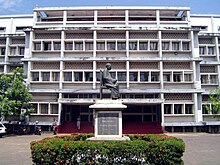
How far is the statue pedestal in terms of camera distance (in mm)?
10109

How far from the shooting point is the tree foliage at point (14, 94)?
23062 mm

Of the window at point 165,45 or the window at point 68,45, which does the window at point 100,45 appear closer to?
the window at point 68,45

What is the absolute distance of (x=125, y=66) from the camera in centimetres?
2873

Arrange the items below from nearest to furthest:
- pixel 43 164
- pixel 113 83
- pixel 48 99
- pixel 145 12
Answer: pixel 43 164
pixel 113 83
pixel 48 99
pixel 145 12

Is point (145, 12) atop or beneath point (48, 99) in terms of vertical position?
atop

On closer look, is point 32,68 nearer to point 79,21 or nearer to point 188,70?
point 79,21

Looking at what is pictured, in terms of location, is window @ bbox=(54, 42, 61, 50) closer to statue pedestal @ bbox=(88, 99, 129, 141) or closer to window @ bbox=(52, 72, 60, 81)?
window @ bbox=(52, 72, 60, 81)

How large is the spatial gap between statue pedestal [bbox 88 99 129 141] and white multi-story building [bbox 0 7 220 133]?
55.8 ft

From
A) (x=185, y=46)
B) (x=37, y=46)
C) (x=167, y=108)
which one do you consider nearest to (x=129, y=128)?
(x=167, y=108)

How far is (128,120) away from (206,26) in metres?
16.7

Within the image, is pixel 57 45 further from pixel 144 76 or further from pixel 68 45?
pixel 144 76

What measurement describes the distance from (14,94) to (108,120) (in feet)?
54.8

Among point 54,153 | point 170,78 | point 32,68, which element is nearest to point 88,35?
point 32,68

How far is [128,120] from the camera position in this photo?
95.9ft
